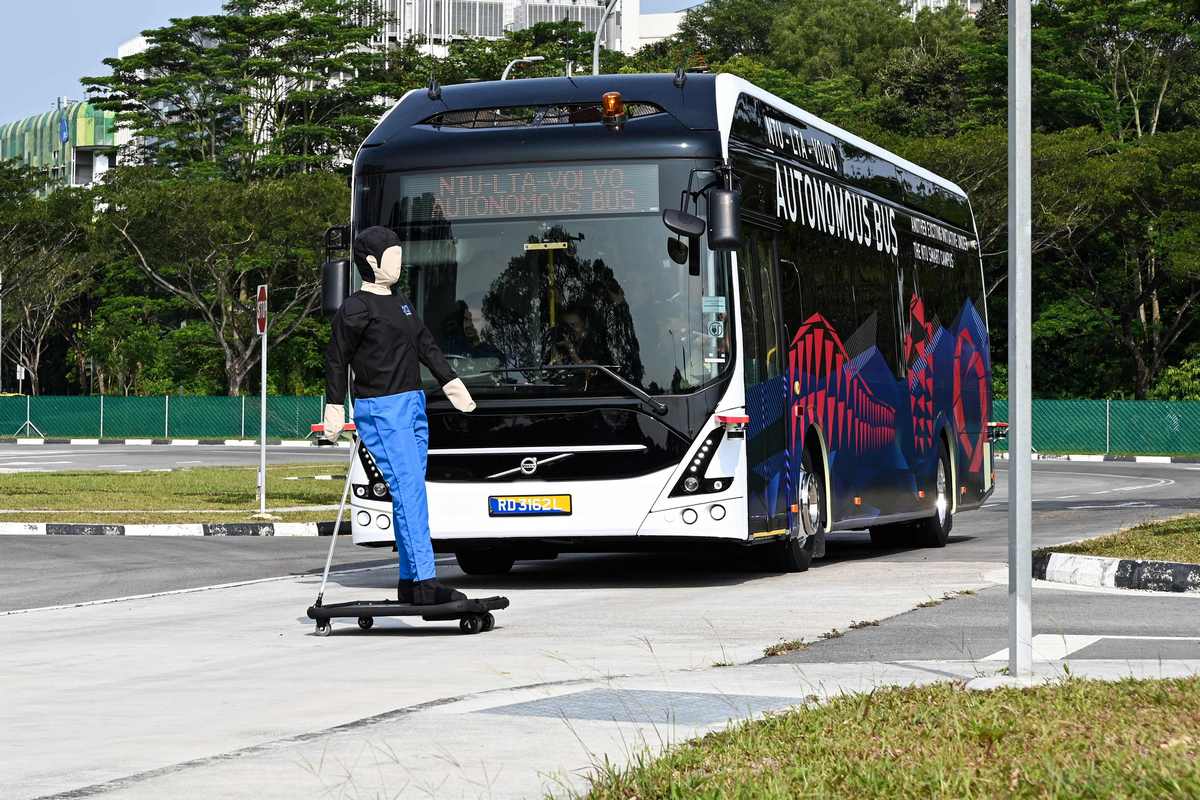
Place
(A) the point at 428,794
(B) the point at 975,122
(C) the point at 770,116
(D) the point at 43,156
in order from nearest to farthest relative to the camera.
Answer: (A) the point at 428,794 → (C) the point at 770,116 → (B) the point at 975,122 → (D) the point at 43,156

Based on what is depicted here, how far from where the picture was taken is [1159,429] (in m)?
59.6

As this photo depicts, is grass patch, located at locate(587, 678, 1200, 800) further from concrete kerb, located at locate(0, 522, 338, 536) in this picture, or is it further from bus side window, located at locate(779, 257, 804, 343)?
concrete kerb, located at locate(0, 522, 338, 536)

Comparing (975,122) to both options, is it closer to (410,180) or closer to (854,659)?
(410,180)

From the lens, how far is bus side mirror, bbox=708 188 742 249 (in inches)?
526

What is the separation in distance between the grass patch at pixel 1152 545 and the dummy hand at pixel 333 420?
6.57 meters

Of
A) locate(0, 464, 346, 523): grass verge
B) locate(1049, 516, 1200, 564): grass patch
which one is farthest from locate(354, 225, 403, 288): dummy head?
locate(0, 464, 346, 523): grass verge

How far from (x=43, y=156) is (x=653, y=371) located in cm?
12512

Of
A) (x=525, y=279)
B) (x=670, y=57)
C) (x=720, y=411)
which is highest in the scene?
(x=670, y=57)

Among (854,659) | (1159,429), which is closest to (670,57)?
(1159,429)

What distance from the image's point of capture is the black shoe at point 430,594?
35.4 feet

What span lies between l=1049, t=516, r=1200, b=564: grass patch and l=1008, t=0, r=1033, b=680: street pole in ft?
21.1

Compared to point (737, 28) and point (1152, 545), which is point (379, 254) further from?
point (737, 28)

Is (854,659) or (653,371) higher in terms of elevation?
(653,371)

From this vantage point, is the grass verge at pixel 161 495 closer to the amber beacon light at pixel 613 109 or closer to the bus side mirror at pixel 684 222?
the amber beacon light at pixel 613 109
